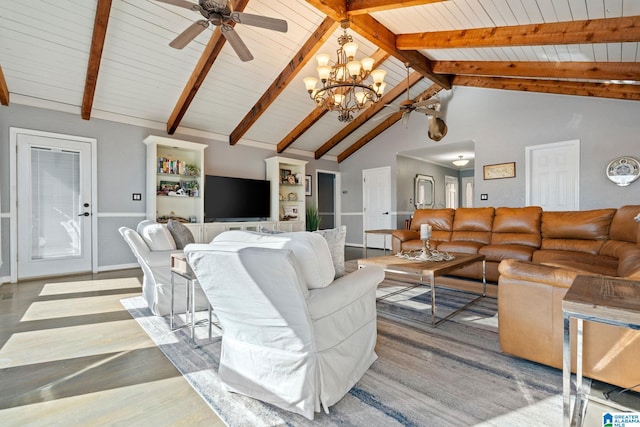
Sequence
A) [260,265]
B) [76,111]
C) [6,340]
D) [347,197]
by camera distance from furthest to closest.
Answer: [347,197] → [76,111] → [6,340] → [260,265]

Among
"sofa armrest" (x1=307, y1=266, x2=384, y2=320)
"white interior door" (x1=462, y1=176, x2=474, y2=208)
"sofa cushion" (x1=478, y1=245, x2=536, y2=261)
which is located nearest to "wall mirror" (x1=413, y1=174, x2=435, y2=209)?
"white interior door" (x1=462, y1=176, x2=474, y2=208)

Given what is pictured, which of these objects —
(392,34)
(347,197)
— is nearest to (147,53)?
(392,34)

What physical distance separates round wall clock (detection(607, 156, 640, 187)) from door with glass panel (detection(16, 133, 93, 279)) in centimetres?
807

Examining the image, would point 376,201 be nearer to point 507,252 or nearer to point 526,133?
point 526,133

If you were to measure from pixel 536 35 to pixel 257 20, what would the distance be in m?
2.86

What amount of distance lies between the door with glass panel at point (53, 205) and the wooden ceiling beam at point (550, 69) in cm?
603

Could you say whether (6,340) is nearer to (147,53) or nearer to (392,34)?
(147,53)

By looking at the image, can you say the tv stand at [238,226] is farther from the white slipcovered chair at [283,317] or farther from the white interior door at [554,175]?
the white interior door at [554,175]

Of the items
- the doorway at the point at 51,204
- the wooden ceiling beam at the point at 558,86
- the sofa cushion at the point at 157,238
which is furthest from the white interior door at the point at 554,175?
the doorway at the point at 51,204

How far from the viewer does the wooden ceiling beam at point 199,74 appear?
3.76 m

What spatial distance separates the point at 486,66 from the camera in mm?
4652

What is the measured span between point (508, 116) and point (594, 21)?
305 cm

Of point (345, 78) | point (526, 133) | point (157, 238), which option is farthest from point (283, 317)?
point (526, 133)

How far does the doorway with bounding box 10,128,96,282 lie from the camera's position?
4199mm
